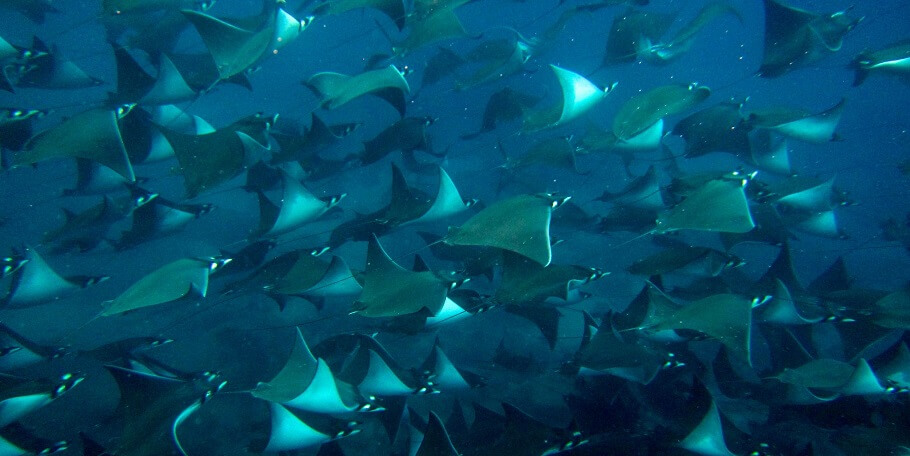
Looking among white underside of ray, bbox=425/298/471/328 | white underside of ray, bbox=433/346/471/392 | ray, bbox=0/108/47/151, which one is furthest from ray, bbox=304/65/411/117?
ray, bbox=0/108/47/151

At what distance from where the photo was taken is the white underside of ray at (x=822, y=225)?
257 inches

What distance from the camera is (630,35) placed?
7262 mm

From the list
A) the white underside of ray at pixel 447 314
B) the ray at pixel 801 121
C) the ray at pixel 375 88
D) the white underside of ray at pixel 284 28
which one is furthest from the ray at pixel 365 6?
the ray at pixel 801 121

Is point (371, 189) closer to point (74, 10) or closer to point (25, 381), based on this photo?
point (25, 381)

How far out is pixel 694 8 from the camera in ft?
138

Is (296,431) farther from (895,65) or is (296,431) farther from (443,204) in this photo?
(895,65)

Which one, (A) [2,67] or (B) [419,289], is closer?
(B) [419,289]

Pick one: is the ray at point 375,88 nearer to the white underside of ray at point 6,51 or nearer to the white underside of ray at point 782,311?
the white underside of ray at point 6,51

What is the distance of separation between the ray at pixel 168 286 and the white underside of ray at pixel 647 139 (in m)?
5.72

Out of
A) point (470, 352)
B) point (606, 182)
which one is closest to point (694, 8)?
point (606, 182)

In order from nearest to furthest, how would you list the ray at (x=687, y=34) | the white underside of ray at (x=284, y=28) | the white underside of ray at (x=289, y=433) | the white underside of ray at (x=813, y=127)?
the white underside of ray at (x=289, y=433)
the white underside of ray at (x=284, y=28)
the white underside of ray at (x=813, y=127)
the ray at (x=687, y=34)

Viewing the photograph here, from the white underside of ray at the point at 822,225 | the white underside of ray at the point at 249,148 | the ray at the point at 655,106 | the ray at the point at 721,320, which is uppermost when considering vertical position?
the white underside of ray at the point at 249,148

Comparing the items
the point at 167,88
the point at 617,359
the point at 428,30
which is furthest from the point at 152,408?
the point at 428,30

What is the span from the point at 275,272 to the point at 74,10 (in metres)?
15.4
